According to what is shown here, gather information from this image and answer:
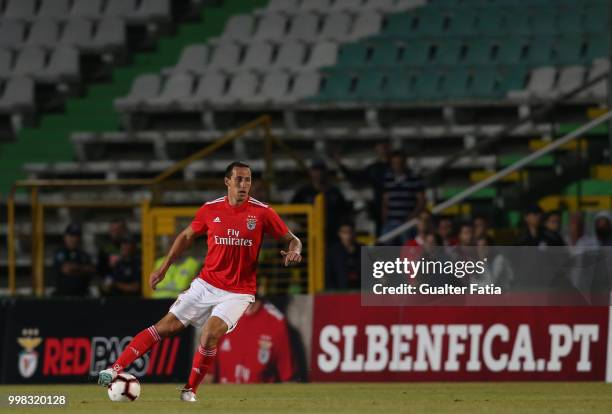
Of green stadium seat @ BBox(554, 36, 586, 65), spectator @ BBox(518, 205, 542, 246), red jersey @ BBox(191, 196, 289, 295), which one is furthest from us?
green stadium seat @ BBox(554, 36, 586, 65)

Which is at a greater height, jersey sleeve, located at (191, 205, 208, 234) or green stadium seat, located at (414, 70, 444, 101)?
green stadium seat, located at (414, 70, 444, 101)

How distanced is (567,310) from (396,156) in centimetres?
381

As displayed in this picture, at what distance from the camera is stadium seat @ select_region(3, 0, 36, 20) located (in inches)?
1105

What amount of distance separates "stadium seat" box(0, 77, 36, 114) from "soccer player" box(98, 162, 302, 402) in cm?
1438

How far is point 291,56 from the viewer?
83.4 feet

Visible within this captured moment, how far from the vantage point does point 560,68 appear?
23.2m

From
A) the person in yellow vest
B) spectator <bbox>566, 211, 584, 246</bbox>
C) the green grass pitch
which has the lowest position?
the green grass pitch

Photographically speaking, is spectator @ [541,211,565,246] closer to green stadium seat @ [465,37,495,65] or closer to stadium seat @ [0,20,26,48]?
green stadium seat @ [465,37,495,65]

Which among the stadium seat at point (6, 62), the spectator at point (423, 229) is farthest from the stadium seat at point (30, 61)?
the spectator at point (423, 229)

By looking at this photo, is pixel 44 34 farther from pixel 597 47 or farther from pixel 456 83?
pixel 597 47

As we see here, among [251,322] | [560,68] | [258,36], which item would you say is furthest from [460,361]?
[258,36]

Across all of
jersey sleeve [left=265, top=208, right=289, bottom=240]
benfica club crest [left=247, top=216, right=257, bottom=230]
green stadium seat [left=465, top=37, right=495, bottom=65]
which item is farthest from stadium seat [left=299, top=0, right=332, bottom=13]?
benfica club crest [left=247, top=216, right=257, bottom=230]

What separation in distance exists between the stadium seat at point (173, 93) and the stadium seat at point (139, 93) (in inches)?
4.8

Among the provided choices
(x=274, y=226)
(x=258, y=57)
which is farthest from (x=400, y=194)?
(x=274, y=226)
